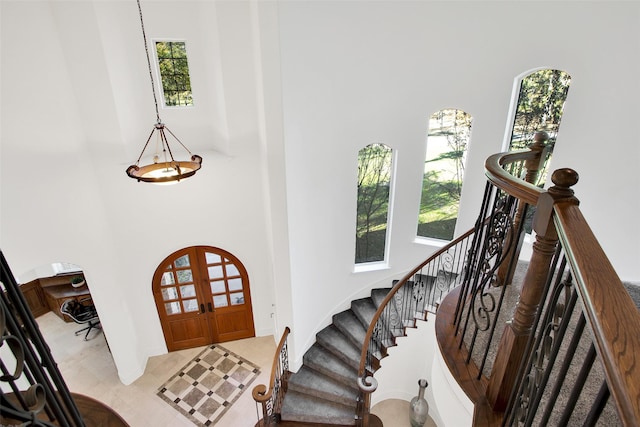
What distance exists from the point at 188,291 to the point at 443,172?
202 inches

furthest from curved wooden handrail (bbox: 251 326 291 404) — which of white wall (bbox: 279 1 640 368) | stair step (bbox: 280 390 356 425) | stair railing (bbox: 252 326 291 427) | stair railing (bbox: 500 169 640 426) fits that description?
stair railing (bbox: 500 169 640 426)

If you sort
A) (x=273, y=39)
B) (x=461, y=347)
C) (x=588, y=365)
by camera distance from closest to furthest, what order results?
(x=588, y=365), (x=461, y=347), (x=273, y=39)

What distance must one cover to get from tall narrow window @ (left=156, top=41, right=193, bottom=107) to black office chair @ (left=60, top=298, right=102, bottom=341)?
15.9 feet

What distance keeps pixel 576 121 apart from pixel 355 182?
10.8 ft

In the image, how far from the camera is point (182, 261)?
6.59m

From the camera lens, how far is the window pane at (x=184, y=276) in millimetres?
6668

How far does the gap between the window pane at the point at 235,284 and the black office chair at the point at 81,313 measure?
299 cm

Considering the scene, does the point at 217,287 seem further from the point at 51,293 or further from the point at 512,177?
the point at 512,177

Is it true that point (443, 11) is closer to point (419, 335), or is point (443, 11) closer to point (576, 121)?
point (576, 121)

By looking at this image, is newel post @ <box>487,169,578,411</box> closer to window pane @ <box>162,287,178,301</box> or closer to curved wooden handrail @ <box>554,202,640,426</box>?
curved wooden handrail @ <box>554,202,640,426</box>

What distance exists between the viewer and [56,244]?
16.7 feet

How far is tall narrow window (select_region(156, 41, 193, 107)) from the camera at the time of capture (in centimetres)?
537

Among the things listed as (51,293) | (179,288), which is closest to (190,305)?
(179,288)

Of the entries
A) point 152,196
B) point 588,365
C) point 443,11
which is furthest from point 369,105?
point 588,365
